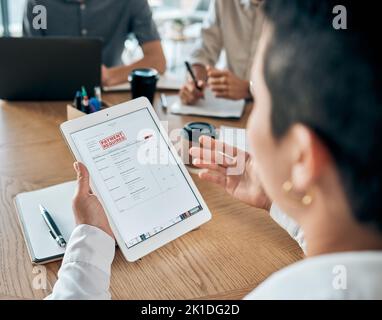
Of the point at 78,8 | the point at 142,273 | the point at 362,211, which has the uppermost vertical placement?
the point at 78,8

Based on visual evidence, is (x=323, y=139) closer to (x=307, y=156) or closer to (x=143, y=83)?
(x=307, y=156)

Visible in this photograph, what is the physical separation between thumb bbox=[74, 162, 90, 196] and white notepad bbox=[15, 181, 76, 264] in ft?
0.33

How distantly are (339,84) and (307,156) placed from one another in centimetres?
9

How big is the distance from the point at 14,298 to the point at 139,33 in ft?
4.95

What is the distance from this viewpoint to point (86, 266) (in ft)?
2.55

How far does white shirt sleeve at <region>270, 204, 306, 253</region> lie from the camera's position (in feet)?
2.97

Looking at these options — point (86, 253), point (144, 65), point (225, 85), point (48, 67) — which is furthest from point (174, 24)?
point (86, 253)

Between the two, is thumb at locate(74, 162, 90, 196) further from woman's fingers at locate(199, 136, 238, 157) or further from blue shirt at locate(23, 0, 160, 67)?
blue shirt at locate(23, 0, 160, 67)

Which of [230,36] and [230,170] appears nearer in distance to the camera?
[230,170]

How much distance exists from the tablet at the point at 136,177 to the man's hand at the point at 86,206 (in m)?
0.01

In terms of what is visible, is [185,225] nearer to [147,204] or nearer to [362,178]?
Result: [147,204]

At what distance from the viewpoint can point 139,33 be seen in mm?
2012

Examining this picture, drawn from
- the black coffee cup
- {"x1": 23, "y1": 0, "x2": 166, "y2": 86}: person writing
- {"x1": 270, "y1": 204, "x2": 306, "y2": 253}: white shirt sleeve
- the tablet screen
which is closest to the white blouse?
the tablet screen
